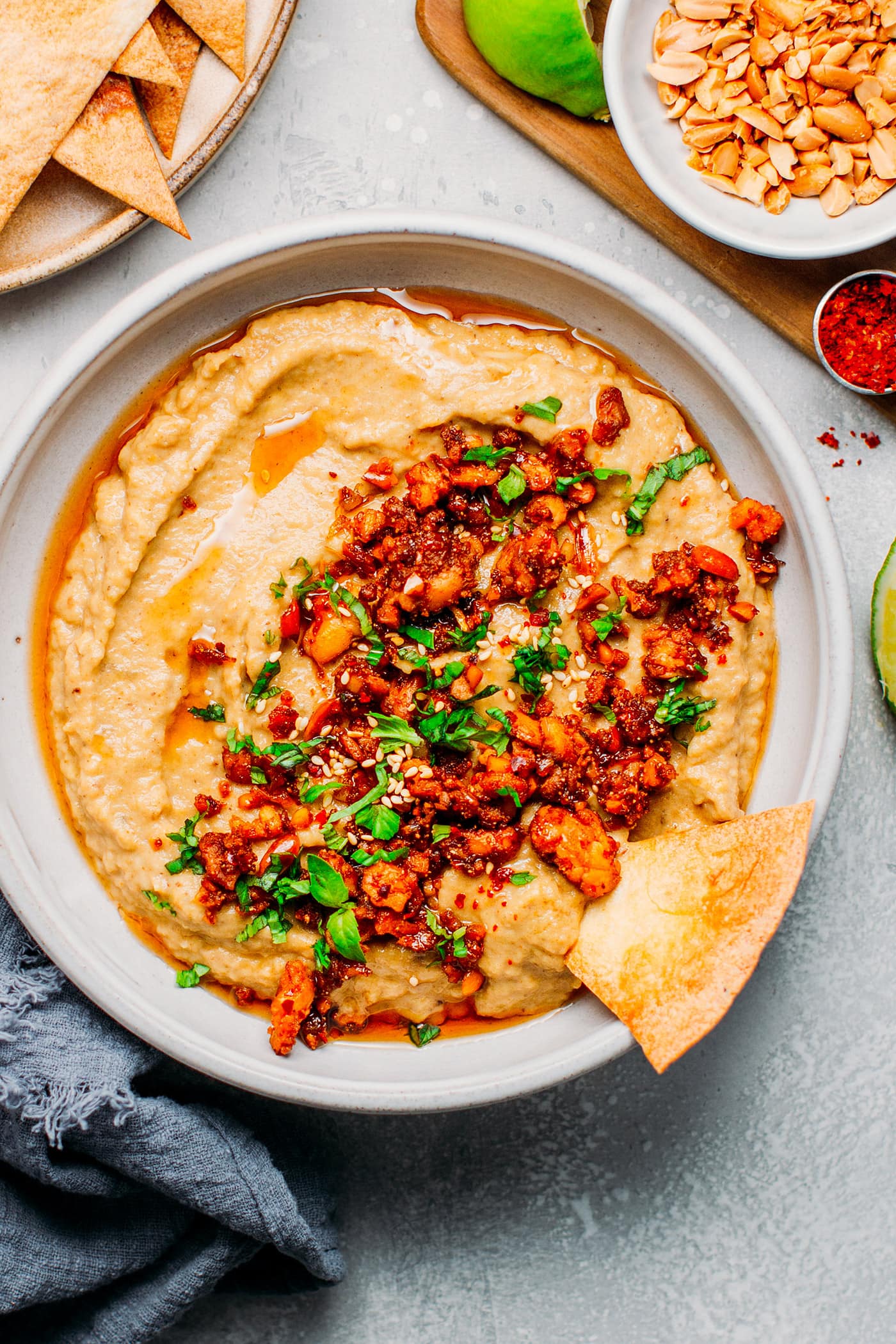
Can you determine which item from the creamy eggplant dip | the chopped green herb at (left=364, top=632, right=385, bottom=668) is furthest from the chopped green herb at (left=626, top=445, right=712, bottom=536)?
the chopped green herb at (left=364, top=632, right=385, bottom=668)

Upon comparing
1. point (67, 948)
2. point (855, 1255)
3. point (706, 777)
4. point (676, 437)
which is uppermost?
point (676, 437)

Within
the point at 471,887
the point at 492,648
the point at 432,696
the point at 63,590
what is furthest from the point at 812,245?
the point at 63,590

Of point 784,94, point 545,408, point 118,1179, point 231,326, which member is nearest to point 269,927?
point 118,1179

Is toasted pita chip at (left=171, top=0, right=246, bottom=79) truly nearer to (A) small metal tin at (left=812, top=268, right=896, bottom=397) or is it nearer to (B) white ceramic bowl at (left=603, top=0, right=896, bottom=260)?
(B) white ceramic bowl at (left=603, top=0, right=896, bottom=260)

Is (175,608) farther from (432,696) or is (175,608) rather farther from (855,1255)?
(855,1255)

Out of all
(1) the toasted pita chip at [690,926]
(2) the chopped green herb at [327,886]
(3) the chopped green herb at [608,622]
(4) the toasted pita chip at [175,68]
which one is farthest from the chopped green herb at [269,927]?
(4) the toasted pita chip at [175,68]

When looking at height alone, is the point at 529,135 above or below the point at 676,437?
above

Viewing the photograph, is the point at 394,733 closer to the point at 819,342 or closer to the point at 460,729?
the point at 460,729
